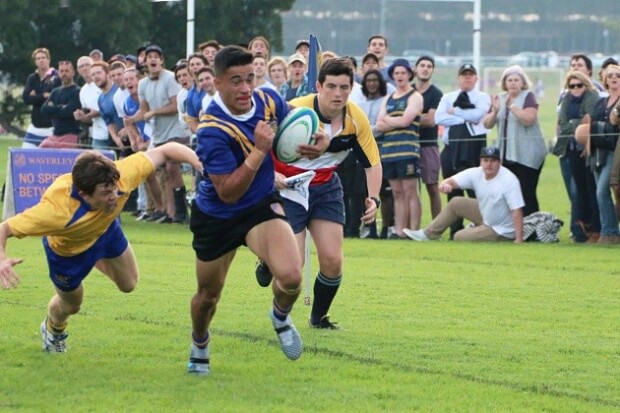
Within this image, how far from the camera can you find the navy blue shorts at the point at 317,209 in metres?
9.97

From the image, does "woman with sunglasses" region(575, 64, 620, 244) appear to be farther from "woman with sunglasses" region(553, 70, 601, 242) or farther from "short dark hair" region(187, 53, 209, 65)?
"short dark hair" region(187, 53, 209, 65)

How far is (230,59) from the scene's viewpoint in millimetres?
8016

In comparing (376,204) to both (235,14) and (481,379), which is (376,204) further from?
(235,14)

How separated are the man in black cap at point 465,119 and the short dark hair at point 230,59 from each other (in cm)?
970

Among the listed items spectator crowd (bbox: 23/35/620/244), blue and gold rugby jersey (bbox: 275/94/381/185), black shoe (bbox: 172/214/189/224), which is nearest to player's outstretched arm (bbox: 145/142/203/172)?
blue and gold rugby jersey (bbox: 275/94/381/185)

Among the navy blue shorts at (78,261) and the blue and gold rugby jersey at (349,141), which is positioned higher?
the blue and gold rugby jersey at (349,141)

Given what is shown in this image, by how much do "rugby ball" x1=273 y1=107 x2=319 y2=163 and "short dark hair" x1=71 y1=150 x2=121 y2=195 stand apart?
1.02 metres

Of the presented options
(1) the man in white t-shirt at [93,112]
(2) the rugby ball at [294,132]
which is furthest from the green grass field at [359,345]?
(1) the man in white t-shirt at [93,112]

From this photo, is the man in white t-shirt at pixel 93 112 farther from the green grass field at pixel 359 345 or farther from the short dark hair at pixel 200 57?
the green grass field at pixel 359 345

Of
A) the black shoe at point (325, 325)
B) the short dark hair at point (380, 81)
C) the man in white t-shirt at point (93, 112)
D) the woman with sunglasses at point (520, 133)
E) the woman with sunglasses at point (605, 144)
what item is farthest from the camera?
the man in white t-shirt at point (93, 112)

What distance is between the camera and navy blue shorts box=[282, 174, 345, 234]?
9.97m

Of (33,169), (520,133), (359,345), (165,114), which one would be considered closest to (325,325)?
(359,345)

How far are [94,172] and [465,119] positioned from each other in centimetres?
965

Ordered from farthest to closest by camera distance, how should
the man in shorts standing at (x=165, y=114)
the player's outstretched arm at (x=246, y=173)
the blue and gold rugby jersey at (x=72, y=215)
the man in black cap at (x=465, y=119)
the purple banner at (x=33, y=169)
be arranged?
the man in shorts standing at (x=165, y=114), the purple banner at (x=33, y=169), the man in black cap at (x=465, y=119), the blue and gold rugby jersey at (x=72, y=215), the player's outstretched arm at (x=246, y=173)
